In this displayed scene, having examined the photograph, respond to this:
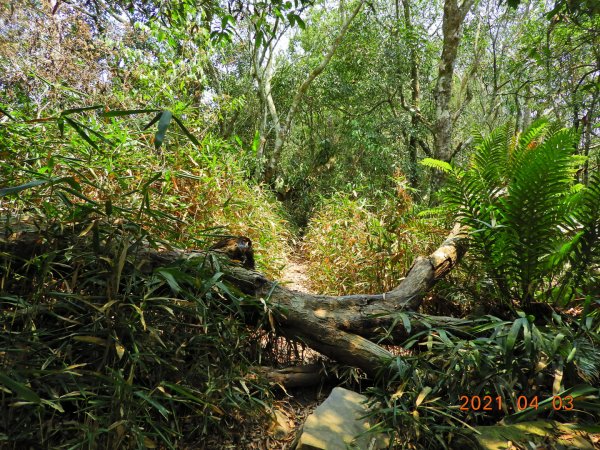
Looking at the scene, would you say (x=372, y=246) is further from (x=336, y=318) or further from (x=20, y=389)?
(x=20, y=389)

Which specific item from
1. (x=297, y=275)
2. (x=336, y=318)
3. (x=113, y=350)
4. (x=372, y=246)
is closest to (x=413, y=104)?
(x=297, y=275)

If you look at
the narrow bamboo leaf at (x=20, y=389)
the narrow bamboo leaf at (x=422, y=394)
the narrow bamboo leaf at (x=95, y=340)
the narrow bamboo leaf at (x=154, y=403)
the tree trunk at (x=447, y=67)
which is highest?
the tree trunk at (x=447, y=67)

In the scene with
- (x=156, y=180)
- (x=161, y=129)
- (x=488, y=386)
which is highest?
(x=161, y=129)

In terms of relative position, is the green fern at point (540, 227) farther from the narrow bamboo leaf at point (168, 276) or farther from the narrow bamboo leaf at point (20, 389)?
the narrow bamboo leaf at point (20, 389)

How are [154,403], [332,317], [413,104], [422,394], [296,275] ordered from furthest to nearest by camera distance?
[413,104] → [296,275] → [332,317] → [422,394] → [154,403]

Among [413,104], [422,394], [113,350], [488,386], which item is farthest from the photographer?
[413,104]

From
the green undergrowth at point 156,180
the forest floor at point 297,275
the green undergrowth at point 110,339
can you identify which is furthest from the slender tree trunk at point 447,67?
the green undergrowth at point 110,339

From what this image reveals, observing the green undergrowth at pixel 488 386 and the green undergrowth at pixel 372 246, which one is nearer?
the green undergrowth at pixel 488 386

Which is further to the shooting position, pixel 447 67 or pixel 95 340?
pixel 447 67

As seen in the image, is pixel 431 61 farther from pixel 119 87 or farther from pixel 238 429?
pixel 238 429

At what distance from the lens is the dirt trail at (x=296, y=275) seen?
13.1 ft

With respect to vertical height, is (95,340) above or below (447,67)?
below

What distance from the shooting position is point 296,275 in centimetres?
457

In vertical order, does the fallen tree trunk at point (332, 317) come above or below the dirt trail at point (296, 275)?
above
